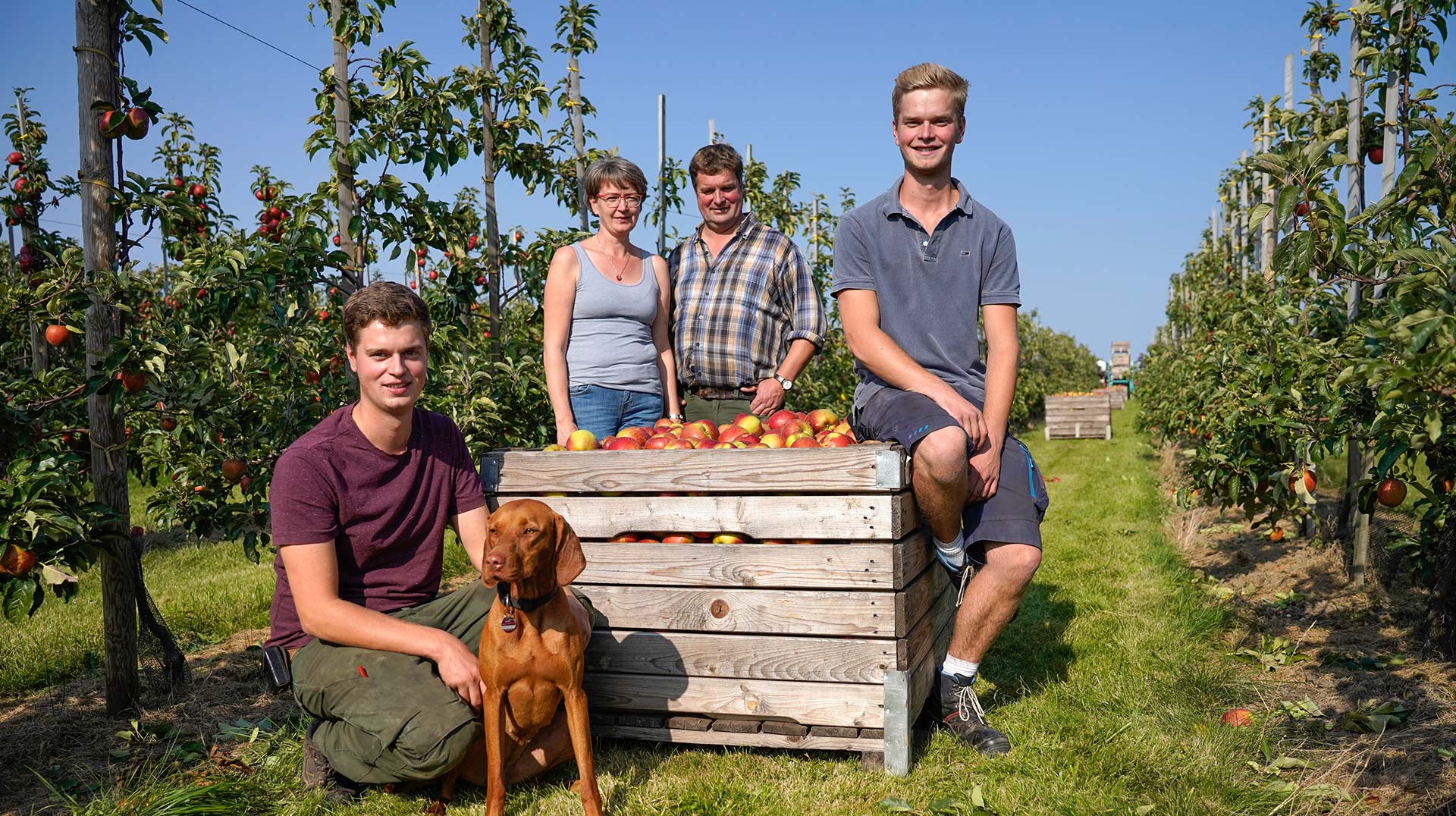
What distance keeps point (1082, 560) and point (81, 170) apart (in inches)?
251

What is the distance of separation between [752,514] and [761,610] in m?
0.32

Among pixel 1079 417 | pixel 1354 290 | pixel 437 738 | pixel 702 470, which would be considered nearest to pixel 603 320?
pixel 702 470

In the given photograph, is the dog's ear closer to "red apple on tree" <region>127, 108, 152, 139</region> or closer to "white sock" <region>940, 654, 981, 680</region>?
"white sock" <region>940, 654, 981, 680</region>

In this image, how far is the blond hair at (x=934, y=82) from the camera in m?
3.28

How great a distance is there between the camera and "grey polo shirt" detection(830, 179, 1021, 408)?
11.3 ft

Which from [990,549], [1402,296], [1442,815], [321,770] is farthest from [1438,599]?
[321,770]

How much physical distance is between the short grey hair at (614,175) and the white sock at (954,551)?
6.06 feet

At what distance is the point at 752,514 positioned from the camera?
3.22 metres

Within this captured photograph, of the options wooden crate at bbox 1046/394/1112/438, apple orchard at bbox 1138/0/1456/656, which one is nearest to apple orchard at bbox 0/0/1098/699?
apple orchard at bbox 1138/0/1456/656

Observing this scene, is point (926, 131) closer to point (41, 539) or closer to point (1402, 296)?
point (1402, 296)

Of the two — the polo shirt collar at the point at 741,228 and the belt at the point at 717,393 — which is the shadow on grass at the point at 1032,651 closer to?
the belt at the point at 717,393

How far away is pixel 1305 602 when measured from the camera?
530 centimetres

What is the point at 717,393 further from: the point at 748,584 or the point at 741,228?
the point at 748,584

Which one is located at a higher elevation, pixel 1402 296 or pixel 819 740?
pixel 1402 296
